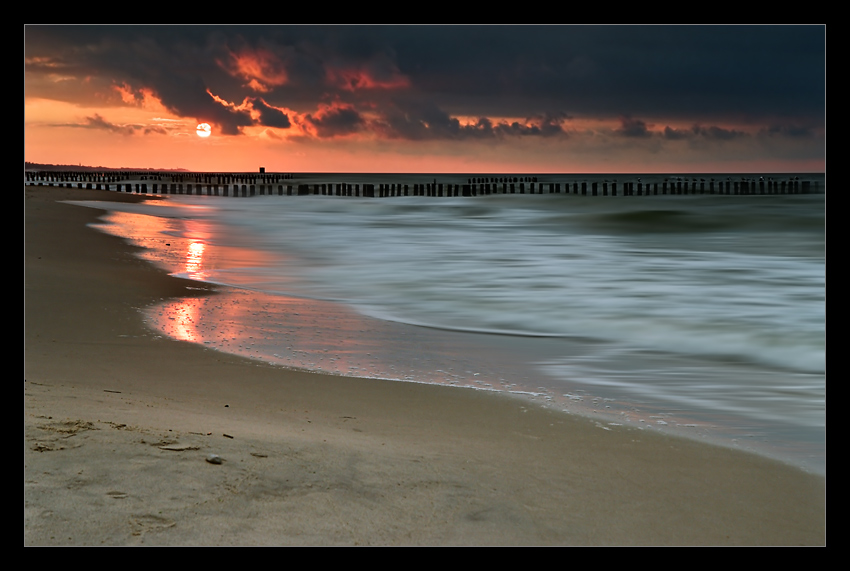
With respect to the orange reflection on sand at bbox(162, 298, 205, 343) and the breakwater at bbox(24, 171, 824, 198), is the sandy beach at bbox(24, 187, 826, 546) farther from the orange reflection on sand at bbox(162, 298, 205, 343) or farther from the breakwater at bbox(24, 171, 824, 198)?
the breakwater at bbox(24, 171, 824, 198)

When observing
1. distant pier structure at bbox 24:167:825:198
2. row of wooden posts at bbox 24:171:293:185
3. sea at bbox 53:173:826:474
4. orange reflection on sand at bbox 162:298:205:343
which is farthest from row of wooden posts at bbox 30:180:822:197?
orange reflection on sand at bbox 162:298:205:343

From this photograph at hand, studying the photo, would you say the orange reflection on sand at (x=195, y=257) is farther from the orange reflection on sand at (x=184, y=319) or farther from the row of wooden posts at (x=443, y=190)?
the row of wooden posts at (x=443, y=190)

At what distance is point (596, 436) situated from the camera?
12.1ft

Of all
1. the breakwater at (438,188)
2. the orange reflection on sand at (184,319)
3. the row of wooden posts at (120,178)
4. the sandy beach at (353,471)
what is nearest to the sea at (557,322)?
the orange reflection on sand at (184,319)

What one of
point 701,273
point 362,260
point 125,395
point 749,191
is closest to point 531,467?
point 125,395

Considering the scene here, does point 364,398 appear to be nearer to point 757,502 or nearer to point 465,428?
point 465,428

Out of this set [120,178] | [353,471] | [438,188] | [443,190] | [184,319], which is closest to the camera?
[353,471]

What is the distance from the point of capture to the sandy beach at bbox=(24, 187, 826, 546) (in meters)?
2.31

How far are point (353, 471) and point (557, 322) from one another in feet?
14.9

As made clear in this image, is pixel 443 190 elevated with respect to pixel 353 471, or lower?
elevated

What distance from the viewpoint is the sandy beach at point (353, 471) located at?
231 centimetres

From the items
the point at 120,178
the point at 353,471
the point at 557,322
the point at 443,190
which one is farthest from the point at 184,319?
the point at 120,178

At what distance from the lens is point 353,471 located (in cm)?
279

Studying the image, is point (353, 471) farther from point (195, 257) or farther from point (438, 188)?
point (438, 188)
